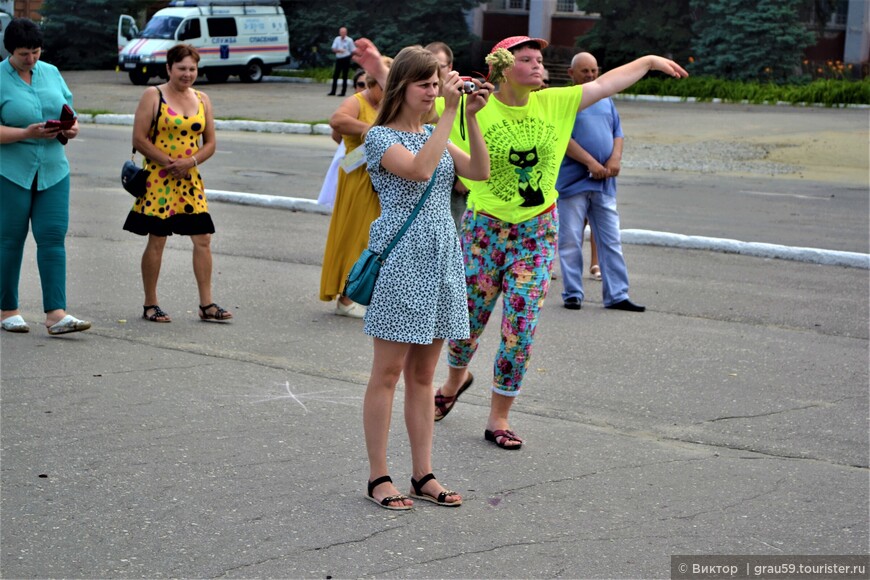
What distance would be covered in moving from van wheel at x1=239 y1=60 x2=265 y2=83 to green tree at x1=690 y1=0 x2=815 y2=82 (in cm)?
1357

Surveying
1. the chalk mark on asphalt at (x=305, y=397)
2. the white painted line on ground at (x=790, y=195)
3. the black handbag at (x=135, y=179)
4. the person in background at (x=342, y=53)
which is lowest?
the chalk mark on asphalt at (x=305, y=397)

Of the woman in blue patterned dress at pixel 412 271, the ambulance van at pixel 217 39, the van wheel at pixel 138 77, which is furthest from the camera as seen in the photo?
the van wheel at pixel 138 77

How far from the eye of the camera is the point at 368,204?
8672 millimetres

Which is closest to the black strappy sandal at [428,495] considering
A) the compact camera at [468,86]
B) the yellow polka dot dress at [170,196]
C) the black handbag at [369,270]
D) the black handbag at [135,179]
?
the black handbag at [369,270]

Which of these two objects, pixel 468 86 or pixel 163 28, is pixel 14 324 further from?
pixel 163 28

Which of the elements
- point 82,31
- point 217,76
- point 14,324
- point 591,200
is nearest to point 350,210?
point 591,200

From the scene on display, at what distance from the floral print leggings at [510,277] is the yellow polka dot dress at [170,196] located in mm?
3005

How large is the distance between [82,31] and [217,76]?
27.1 ft

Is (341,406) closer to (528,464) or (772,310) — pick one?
(528,464)

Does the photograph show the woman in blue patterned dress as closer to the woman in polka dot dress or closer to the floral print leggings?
the floral print leggings

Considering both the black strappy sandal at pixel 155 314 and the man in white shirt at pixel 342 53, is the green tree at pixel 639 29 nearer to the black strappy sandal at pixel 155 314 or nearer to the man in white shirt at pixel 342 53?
the man in white shirt at pixel 342 53

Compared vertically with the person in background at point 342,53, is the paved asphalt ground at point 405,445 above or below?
below

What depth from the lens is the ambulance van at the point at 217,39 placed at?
37.6m

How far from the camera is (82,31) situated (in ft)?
148
